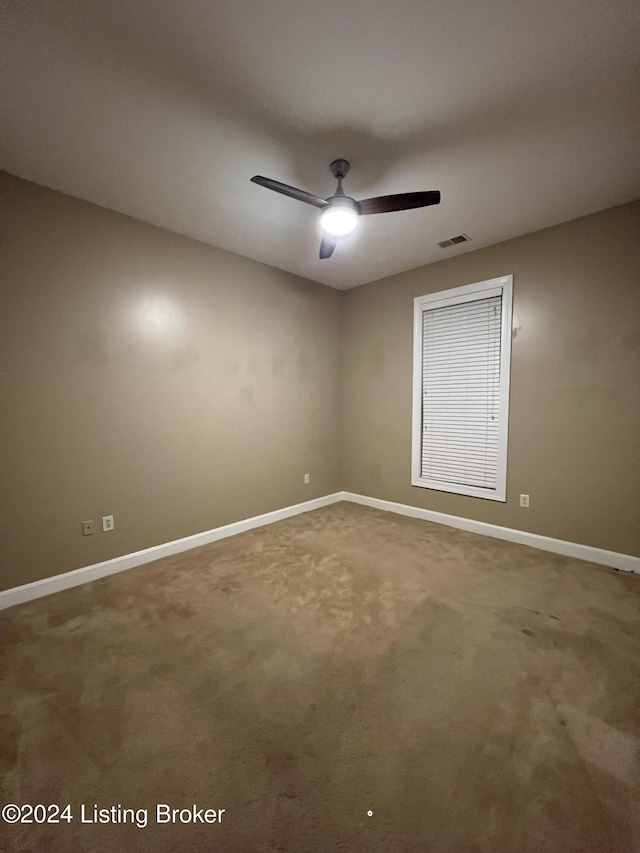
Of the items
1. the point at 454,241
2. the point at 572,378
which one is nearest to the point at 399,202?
the point at 454,241

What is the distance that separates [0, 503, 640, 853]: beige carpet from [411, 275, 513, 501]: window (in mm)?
1217

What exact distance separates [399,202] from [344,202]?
1.06ft

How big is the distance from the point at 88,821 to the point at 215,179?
125 inches

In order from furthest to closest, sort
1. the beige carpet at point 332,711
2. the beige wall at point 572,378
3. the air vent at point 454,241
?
1. the air vent at point 454,241
2. the beige wall at point 572,378
3. the beige carpet at point 332,711

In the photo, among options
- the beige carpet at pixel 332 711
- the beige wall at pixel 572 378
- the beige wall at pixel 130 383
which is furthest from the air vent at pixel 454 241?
the beige carpet at pixel 332 711

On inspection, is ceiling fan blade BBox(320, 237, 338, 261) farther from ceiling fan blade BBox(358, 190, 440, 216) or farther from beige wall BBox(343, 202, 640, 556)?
beige wall BBox(343, 202, 640, 556)

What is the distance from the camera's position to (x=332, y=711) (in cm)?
154

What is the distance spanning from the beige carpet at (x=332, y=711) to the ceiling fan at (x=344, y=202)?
96.1 inches

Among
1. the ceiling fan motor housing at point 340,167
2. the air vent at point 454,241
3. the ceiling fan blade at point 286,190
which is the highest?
the air vent at point 454,241

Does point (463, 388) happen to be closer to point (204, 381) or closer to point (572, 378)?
point (572, 378)

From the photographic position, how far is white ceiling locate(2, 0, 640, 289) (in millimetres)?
1464

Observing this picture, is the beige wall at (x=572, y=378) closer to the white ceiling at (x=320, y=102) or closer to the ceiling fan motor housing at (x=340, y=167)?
the white ceiling at (x=320, y=102)

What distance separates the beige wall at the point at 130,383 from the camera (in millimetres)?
2439

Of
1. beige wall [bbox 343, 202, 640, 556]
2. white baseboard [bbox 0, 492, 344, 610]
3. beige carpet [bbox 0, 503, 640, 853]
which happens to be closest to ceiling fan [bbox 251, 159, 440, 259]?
beige wall [bbox 343, 202, 640, 556]
